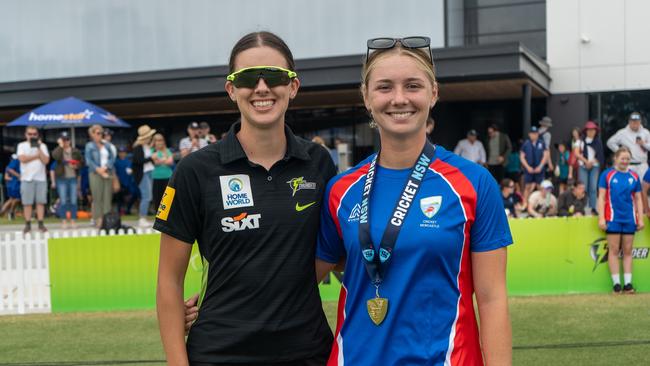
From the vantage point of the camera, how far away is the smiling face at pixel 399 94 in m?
2.51

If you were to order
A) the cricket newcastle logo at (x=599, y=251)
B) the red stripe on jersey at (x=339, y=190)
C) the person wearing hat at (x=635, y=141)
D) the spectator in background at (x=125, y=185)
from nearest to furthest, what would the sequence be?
the red stripe on jersey at (x=339, y=190), the cricket newcastle logo at (x=599, y=251), the person wearing hat at (x=635, y=141), the spectator in background at (x=125, y=185)

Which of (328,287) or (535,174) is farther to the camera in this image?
(535,174)

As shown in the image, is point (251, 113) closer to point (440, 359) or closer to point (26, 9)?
point (440, 359)

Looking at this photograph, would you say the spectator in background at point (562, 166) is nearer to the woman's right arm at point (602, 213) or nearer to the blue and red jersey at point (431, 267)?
the woman's right arm at point (602, 213)

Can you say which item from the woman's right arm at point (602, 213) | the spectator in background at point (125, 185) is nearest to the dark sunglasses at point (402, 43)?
the woman's right arm at point (602, 213)

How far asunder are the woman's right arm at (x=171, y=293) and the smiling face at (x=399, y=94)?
2.92 ft

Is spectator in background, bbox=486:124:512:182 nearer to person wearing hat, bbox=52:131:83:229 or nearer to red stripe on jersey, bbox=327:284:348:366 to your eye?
person wearing hat, bbox=52:131:83:229

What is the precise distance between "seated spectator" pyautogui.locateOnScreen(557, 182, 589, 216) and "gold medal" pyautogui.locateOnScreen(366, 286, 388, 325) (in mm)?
11002

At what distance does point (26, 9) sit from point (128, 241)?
48.1 feet

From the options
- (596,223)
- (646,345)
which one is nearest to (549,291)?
(596,223)

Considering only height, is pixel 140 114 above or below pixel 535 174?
above

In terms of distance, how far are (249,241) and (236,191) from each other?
0.19 metres

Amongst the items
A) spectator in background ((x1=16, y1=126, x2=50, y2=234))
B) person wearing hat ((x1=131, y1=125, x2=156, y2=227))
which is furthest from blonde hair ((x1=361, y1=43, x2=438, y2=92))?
spectator in background ((x1=16, y1=126, x2=50, y2=234))

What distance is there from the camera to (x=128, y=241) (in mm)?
9469
